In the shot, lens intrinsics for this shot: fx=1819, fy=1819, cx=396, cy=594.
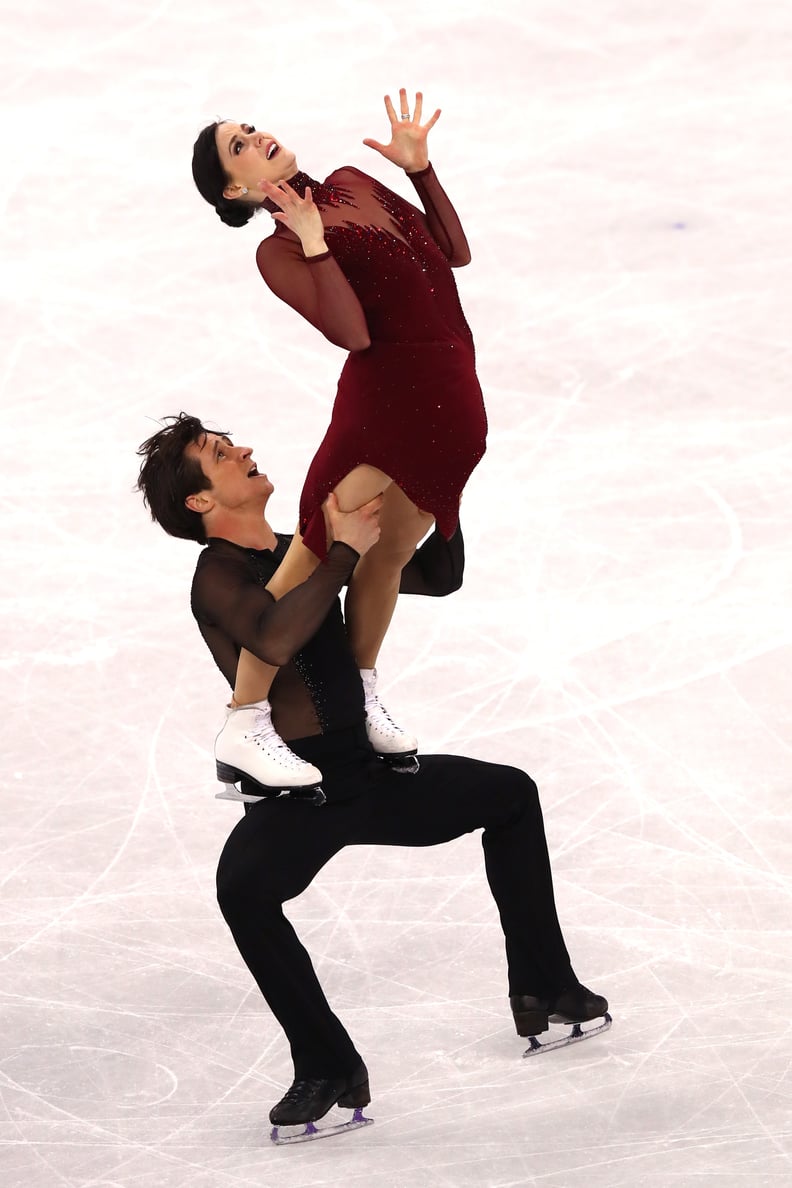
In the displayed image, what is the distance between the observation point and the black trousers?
13.4ft

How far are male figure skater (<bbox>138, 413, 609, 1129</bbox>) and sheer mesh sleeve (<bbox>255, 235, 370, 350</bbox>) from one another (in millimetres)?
423

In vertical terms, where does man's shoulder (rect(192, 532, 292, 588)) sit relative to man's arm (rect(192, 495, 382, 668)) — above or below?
above

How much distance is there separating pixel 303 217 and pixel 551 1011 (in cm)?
204

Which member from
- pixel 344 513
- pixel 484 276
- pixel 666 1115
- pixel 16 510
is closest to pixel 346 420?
pixel 344 513

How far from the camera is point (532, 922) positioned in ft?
14.9

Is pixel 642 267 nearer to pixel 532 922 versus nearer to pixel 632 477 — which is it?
pixel 632 477

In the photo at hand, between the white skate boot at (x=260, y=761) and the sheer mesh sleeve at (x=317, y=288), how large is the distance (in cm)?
92

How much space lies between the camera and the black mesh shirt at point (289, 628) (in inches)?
160

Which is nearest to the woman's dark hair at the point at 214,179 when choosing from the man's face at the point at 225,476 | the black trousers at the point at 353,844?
the man's face at the point at 225,476

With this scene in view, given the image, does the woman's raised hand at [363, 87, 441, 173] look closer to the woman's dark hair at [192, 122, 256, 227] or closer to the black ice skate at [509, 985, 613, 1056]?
the woman's dark hair at [192, 122, 256, 227]

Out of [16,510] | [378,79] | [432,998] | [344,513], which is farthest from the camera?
[378,79]

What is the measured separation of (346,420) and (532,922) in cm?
134

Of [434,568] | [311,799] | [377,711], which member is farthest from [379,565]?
[311,799]

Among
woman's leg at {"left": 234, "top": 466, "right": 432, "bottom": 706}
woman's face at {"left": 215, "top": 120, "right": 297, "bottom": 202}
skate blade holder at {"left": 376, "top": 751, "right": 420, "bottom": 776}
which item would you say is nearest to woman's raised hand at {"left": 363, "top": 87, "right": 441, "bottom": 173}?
woman's face at {"left": 215, "top": 120, "right": 297, "bottom": 202}
